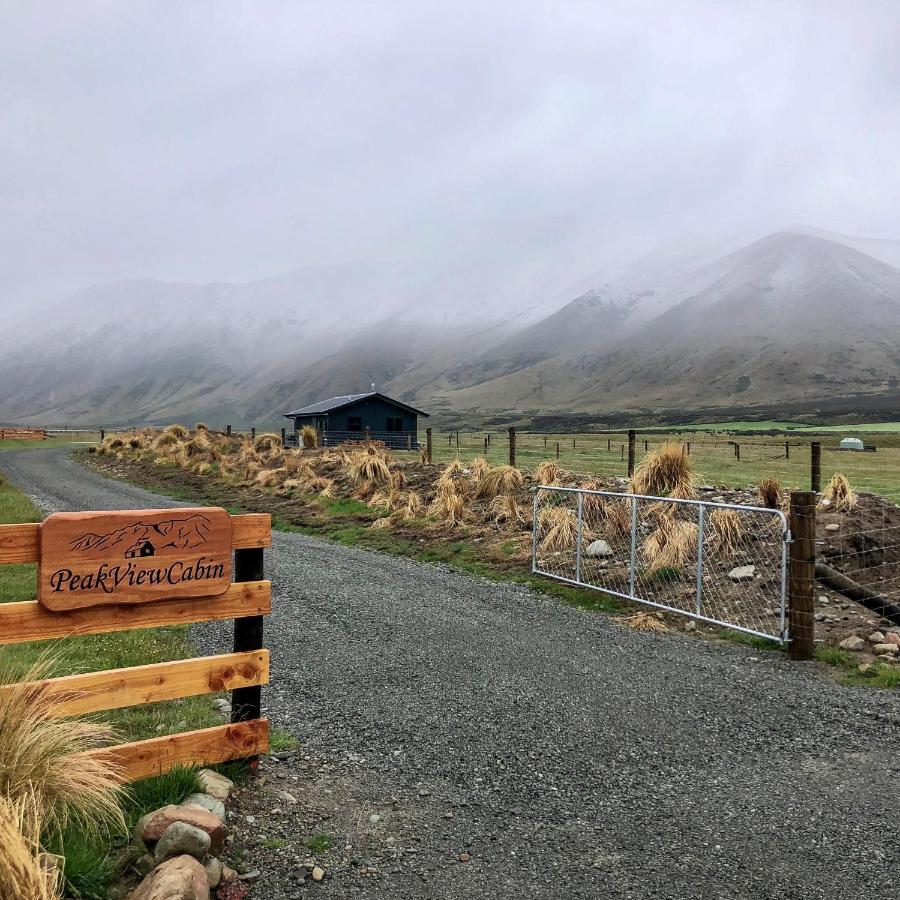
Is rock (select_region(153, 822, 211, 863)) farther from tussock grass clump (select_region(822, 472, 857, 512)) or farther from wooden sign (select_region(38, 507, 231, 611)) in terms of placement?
tussock grass clump (select_region(822, 472, 857, 512))

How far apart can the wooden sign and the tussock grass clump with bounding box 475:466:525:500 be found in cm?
1275

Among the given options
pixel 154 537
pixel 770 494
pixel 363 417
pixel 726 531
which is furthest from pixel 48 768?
pixel 363 417

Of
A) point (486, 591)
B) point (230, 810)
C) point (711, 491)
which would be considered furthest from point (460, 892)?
point (711, 491)

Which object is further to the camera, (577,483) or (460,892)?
(577,483)

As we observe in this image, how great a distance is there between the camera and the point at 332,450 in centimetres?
2723

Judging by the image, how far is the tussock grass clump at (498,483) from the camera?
56.0 feet

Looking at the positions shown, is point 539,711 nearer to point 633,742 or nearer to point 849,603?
point 633,742

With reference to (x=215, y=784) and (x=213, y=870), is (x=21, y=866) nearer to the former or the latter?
(x=213, y=870)

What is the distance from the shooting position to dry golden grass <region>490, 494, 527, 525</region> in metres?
15.1

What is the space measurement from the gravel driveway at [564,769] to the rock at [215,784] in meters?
0.14

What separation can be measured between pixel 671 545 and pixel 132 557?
8.72 m

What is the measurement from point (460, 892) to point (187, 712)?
290cm

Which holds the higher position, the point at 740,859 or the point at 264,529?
the point at 264,529

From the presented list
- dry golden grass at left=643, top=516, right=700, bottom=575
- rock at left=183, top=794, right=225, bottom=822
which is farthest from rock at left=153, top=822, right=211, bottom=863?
dry golden grass at left=643, top=516, right=700, bottom=575
